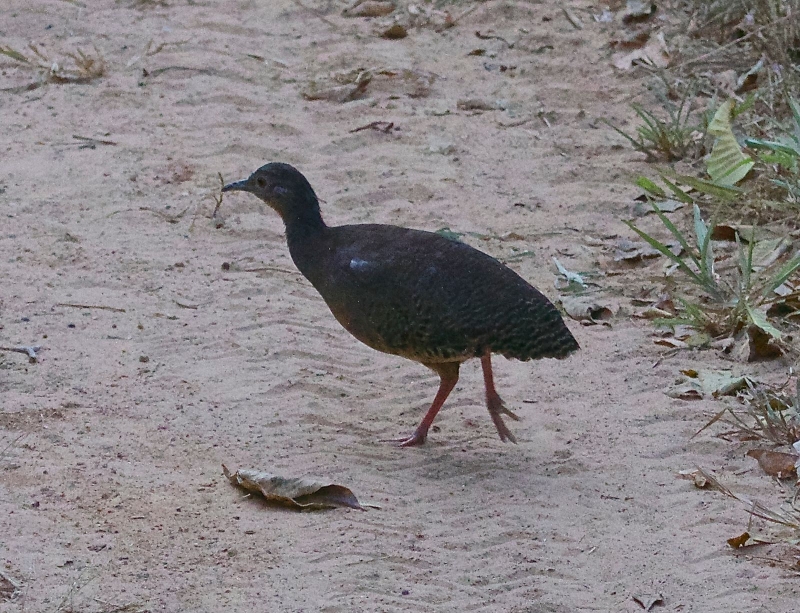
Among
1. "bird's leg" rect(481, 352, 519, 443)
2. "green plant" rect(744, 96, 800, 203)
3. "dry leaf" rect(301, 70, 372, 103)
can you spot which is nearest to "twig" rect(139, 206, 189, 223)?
"dry leaf" rect(301, 70, 372, 103)

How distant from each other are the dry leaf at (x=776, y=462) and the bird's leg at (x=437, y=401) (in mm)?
1271

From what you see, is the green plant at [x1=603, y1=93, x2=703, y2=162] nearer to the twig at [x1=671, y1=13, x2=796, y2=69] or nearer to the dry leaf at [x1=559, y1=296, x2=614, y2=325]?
the twig at [x1=671, y1=13, x2=796, y2=69]

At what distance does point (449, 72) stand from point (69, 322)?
4.30 meters

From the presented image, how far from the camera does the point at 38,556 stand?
3.75 metres

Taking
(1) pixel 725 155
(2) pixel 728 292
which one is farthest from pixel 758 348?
(1) pixel 725 155

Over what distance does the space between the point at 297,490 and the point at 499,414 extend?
113cm

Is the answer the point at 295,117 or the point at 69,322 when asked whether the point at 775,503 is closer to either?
the point at 69,322

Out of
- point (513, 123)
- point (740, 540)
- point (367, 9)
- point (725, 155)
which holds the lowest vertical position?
point (513, 123)

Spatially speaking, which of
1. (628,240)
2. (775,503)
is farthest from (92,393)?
(628,240)

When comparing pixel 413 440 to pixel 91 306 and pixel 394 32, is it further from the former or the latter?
pixel 394 32

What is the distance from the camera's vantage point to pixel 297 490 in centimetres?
433

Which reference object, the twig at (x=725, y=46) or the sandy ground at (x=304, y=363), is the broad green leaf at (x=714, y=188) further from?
the twig at (x=725, y=46)

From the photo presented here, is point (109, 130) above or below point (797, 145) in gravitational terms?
below

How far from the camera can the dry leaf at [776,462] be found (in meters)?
4.57
